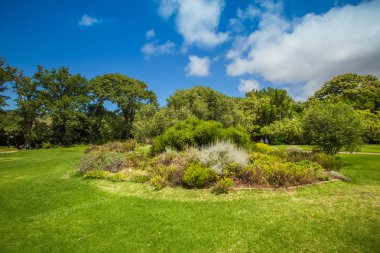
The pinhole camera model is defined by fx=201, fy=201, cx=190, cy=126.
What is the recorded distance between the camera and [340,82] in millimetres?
48625

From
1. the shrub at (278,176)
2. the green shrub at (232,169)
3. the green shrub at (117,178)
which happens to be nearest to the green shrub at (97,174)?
the green shrub at (117,178)

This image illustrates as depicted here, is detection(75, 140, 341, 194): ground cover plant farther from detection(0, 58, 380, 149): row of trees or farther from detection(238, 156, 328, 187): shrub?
detection(0, 58, 380, 149): row of trees

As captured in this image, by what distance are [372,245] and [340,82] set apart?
56731mm

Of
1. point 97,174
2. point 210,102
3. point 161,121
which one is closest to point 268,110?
point 210,102

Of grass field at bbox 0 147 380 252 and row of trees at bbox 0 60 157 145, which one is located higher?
row of trees at bbox 0 60 157 145

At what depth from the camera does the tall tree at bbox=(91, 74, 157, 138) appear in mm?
36719

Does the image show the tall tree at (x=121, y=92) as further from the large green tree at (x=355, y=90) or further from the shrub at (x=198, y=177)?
the large green tree at (x=355, y=90)

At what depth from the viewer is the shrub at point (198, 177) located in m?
8.23

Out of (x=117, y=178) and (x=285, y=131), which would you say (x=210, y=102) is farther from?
(x=117, y=178)

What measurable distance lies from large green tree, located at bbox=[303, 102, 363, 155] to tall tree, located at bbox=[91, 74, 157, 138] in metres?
29.0

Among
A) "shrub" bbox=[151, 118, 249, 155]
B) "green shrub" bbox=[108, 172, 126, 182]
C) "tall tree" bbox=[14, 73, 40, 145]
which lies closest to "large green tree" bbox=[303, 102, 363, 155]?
"shrub" bbox=[151, 118, 249, 155]

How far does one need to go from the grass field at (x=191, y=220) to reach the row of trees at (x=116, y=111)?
55.3 feet

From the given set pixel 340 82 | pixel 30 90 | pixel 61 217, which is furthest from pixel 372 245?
pixel 340 82

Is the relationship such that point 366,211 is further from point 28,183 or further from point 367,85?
point 367,85
